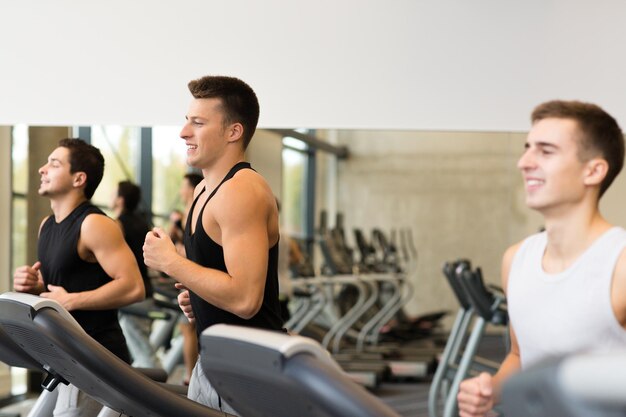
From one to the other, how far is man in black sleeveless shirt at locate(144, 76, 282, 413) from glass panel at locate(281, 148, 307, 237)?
5.98 m

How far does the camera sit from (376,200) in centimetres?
1183

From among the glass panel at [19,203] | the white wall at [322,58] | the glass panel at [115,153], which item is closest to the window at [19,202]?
the glass panel at [19,203]

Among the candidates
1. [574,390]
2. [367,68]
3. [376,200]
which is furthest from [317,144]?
[574,390]

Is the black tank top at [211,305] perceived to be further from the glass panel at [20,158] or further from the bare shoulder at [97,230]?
the glass panel at [20,158]

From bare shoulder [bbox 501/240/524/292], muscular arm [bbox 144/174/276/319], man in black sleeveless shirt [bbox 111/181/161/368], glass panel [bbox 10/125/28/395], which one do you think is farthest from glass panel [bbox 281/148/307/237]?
bare shoulder [bbox 501/240/524/292]

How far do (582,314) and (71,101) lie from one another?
8.30 feet

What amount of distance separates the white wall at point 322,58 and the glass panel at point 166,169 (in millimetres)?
294

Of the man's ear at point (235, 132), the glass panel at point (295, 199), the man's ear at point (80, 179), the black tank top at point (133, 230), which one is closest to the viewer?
the man's ear at point (235, 132)

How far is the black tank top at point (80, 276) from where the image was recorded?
3.06 m

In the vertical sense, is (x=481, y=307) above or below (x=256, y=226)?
below

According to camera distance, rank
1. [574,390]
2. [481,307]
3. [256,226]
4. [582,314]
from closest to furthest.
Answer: [574,390] → [582,314] → [256,226] → [481,307]

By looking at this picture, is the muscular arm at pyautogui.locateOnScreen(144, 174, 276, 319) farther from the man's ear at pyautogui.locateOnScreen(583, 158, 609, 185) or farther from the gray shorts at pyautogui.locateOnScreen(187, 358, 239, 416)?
the man's ear at pyautogui.locateOnScreen(583, 158, 609, 185)

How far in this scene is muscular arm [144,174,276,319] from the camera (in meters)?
2.24

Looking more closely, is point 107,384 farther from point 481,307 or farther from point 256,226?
point 481,307
